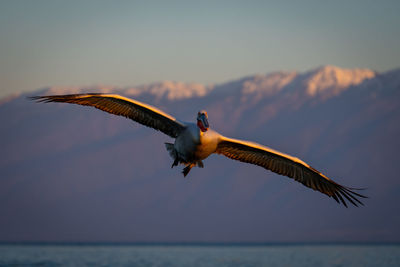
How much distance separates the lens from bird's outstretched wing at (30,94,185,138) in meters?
17.5

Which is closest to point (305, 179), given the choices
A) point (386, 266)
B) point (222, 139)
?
point (222, 139)

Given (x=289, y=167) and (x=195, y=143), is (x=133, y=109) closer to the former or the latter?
(x=195, y=143)

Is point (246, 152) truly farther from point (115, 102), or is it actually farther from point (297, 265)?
point (297, 265)

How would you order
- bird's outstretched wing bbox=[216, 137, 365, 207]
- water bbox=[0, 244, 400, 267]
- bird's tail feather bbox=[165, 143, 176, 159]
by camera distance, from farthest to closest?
water bbox=[0, 244, 400, 267] < bird's outstretched wing bbox=[216, 137, 365, 207] < bird's tail feather bbox=[165, 143, 176, 159]

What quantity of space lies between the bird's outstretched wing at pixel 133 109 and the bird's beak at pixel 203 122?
2.59 ft

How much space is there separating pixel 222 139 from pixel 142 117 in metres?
2.27

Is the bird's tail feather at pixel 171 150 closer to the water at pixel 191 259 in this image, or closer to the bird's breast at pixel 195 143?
the bird's breast at pixel 195 143

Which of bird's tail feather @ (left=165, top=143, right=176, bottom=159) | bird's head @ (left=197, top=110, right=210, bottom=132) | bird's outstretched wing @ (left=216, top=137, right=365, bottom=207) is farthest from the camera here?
bird's outstretched wing @ (left=216, top=137, right=365, bottom=207)

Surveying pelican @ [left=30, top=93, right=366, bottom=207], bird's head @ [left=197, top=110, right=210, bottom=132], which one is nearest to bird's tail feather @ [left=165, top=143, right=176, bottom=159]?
pelican @ [left=30, top=93, right=366, bottom=207]

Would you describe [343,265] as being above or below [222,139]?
below

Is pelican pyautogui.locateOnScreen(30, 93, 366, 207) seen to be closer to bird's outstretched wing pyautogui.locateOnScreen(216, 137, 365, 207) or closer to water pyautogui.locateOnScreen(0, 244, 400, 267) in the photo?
bird's outstretched wing pyautogui.locateOnScreen(216, 137, 365, 207)

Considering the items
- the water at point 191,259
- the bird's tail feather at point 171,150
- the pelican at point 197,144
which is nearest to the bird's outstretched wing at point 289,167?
the pelican at point 197,144

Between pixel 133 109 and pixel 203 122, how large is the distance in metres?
2.31

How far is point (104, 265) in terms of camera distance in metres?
74.2
